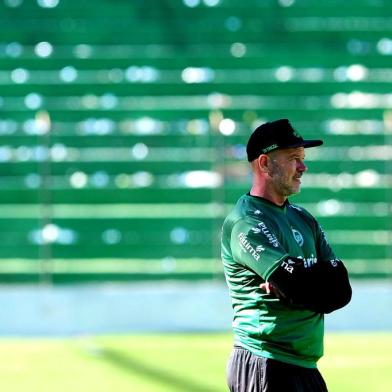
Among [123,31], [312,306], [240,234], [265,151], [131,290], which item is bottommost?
[131,290]

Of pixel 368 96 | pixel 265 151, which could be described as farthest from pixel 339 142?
pixel 265 151

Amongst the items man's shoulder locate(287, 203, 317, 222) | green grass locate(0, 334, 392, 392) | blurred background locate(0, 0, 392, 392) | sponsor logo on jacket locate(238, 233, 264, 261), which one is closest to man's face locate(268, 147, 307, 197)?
man's shoulder locate(287, 203, 317, 222)

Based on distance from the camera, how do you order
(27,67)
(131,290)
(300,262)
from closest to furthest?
(300,262), (131,290), (27,67)

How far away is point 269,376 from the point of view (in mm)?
3461

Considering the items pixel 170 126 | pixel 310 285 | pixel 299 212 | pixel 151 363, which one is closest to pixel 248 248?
pixel 310 285

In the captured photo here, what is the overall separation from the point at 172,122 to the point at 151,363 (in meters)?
3.48

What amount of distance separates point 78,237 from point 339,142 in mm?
2882

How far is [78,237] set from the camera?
9805mm

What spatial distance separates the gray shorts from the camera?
11.4ft

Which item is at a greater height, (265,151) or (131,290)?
(265,151)

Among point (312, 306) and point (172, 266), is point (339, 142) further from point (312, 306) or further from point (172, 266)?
point (312, 306)

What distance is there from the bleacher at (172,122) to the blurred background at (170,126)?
1 cm

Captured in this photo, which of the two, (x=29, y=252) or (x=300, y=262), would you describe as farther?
(x=29, y=252)

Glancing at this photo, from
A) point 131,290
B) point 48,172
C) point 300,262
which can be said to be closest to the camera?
point 300,262
